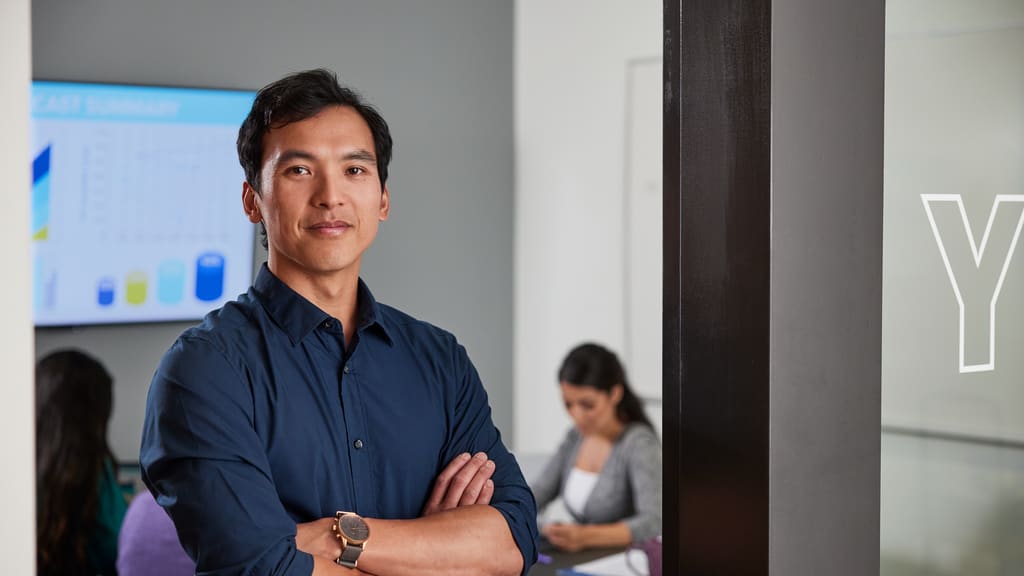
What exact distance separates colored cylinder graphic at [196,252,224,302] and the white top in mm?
1272

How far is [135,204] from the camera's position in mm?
3201

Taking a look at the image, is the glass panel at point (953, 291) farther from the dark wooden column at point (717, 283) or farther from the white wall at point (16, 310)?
the white wall at point (16, 310)

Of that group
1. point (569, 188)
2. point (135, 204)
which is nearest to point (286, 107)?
point (135, 204)

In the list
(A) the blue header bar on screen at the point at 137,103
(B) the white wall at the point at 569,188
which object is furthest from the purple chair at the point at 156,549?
(B) the white wall at the point at 569,188

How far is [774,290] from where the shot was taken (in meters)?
1.20

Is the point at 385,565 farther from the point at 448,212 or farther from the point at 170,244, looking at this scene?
the point at 448,212

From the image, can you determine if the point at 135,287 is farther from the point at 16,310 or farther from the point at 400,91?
the point at 16,310

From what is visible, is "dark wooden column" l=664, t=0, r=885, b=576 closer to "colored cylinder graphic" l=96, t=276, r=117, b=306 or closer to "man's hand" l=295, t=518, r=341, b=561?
"man's hand" l=295, t=518, r=341, b=561

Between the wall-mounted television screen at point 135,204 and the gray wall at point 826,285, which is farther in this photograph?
the wall-mounted television screen at point 135,204

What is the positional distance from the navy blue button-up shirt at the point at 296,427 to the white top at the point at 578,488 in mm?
1794

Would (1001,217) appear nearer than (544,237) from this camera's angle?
Yes

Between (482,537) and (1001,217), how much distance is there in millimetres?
924

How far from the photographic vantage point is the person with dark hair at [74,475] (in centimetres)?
266

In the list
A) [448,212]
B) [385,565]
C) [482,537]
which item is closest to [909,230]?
[482,537]
